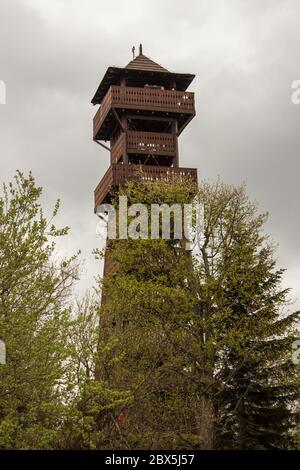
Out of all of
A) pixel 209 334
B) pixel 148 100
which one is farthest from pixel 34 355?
pixel 148 100

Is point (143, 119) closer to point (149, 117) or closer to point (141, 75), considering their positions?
point (149, 117)

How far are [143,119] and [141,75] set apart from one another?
3041 mm

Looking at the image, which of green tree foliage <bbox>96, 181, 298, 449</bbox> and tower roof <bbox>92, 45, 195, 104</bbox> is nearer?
green tree foliage <bbox>96, 181, 298, 449</bbox>

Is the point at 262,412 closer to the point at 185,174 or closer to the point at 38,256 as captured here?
the point at 38,256

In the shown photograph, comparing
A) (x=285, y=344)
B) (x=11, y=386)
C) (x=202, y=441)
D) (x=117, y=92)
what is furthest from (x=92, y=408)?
(x=117, y=92)

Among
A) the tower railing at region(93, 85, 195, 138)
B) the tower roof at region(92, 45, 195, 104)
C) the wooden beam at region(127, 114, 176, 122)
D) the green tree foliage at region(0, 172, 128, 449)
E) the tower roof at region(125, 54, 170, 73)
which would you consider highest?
the tower roof at region(125, 54, 170, 73)

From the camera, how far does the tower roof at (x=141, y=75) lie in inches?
1843

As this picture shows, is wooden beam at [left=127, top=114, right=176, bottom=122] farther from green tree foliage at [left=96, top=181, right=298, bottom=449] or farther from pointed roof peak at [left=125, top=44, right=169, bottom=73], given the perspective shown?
green tree foliage at [left=96, top=181, right=298, bottom=449]

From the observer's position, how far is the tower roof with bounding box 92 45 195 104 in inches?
1843

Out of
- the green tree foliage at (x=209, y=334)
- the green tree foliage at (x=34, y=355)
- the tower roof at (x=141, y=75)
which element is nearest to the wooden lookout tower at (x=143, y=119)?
the tower roof at (x=141, y=75)

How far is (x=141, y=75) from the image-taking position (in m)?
47.3

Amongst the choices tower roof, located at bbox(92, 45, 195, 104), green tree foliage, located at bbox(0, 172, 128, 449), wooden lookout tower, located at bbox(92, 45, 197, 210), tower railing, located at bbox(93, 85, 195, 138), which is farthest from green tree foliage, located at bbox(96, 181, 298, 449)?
tower roof, located at bbox(92, 45, 195, 104)

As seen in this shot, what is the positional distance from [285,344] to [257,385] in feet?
6.28

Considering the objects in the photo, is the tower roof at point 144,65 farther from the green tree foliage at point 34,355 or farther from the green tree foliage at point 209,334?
the green tree foliage at point 34,355
